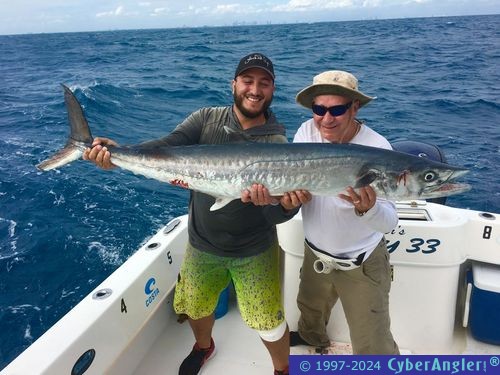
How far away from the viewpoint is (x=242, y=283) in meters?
2.95

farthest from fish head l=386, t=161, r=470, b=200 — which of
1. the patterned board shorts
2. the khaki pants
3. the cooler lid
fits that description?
the cooler lid

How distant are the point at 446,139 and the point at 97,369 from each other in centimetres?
1161

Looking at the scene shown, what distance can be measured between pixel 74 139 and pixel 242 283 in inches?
63.9

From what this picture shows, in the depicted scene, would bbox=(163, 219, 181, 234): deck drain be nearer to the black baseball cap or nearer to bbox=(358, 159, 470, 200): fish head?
the black baseball cap

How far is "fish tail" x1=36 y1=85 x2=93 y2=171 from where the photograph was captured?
3.01 metres

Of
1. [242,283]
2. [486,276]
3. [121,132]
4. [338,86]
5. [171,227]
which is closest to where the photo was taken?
[338,86]

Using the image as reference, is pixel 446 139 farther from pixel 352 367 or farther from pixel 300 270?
pixel 352 367

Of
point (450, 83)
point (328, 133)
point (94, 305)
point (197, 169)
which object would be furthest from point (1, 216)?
point (450, 83)

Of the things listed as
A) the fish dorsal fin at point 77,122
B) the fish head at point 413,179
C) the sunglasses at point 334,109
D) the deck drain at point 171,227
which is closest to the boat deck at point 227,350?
the deck drain at point 171,227

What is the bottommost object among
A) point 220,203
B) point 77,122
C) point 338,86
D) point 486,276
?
point 486,276

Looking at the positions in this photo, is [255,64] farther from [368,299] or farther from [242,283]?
[368,299]

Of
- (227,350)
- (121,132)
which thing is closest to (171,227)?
(227,350)

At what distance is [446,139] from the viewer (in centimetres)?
1184

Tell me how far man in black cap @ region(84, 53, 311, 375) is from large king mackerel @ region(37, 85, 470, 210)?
0.10 metres
